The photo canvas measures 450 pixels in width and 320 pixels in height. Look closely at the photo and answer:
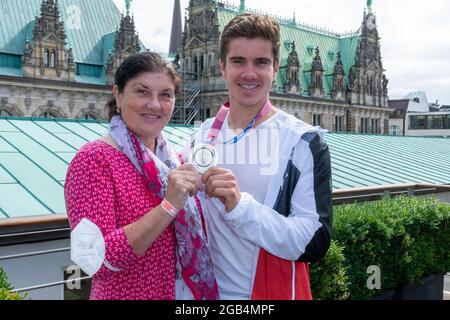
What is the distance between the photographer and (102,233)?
2.04m

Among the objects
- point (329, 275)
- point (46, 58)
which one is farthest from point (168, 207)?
point (46, 58)

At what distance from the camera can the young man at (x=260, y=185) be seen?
6.91ft

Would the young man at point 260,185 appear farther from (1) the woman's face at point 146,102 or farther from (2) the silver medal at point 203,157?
(1) the woman's face at point 146,102

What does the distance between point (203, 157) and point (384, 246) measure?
3.79 metres

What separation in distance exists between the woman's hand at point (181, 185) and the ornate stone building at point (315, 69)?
33.5m

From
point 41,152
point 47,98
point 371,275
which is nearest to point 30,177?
point 41,152

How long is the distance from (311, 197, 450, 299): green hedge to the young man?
2300 mm

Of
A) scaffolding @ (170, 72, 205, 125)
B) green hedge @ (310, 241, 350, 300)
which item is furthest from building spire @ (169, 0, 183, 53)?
green hedge @ (310, 241, 350, 300)

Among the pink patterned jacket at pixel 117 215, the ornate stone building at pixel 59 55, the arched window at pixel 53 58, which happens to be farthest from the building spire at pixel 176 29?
the pink patterned jacket at pixel 117 215

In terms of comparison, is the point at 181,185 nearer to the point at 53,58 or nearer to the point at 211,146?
the point at 211,146

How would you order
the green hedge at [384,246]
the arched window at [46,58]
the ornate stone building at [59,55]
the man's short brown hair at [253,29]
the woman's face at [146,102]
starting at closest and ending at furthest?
the man's short brown hair at [253,29]
the woman's face at [146,102]
the green hedge at [384,246]
the ornate stone building at [59,55]
the arched window at [46,58]

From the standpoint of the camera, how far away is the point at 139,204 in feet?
7.22

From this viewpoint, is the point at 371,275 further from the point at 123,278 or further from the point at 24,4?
the point at 24,4

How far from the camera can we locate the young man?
6.91ft
